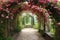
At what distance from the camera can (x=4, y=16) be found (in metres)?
8.87

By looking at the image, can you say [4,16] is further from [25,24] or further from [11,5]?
[25,24]

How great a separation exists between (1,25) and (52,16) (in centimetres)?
257

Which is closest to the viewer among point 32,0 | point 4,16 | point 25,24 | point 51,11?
point 32,0

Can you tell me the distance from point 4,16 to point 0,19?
0.26 m

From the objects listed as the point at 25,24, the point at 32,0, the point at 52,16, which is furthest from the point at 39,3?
the point at 25,24

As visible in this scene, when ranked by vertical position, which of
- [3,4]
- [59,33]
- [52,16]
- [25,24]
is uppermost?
[3,4]

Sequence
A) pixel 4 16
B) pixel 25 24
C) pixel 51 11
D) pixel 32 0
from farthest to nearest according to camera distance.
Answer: pixel 25 24, pixel 4 16, pixel 51 11, pixel 32 0

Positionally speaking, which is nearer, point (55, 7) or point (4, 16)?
point (55, 7)

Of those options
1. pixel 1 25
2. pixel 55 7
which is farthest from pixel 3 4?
pixel 55 7

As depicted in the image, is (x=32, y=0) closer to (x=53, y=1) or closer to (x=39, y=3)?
(x=39, y=3)

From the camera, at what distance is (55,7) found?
7.95 meters

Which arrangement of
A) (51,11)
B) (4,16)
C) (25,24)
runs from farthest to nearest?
(25,24)
(4,16)
(51,11)

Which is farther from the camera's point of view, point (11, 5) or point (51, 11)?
A: point (11, 5)

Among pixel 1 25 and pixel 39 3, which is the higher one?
pixel 39 3
